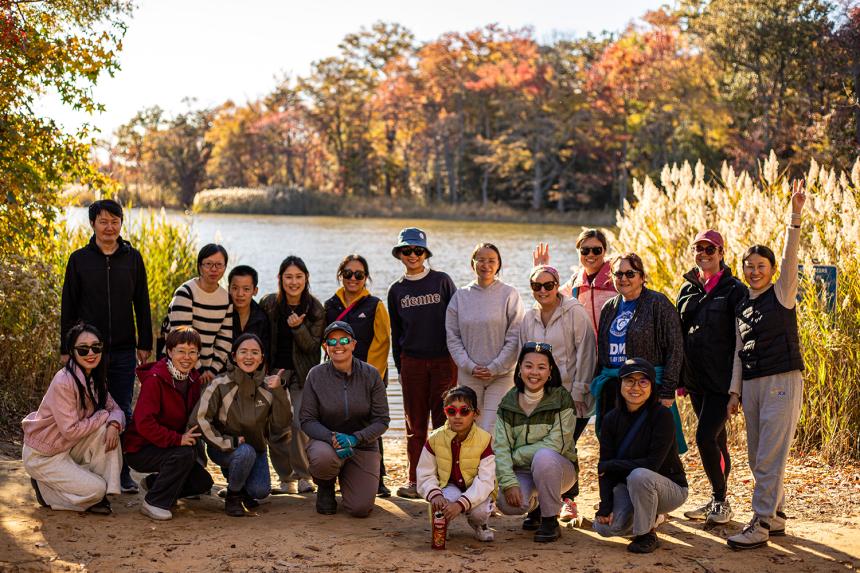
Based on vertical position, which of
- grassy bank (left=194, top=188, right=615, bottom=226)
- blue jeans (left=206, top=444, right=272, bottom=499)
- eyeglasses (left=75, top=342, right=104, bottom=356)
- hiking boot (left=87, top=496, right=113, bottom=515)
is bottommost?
hiking boot (left=87, top=496, right=113, bottom=515)

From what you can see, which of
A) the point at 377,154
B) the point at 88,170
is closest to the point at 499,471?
the point at 88,170

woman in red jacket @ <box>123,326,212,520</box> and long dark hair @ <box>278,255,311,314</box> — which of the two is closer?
woman in red jacket @ <box>123,326,212,520</box>

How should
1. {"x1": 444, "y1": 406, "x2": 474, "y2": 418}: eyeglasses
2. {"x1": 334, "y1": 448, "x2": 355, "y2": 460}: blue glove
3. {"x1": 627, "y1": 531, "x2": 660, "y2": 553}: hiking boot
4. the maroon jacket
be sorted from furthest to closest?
{"x1": 334, "y1": 448, "x2": 355, "y2": 460}: blue glove, the maroon jacket, {"x1": 444, "y1": 406, "x2": 474, "y2": 418}: eyeglasses, {"x1": 627, "y1": 531, "x2": 660, "y2": 553}: hiking boot

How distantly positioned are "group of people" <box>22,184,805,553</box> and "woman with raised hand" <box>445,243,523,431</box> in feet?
0.04

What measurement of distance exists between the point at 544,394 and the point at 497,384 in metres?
0.58

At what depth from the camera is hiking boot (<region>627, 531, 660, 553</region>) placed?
14.0 feet

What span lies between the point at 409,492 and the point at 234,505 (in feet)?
3.52

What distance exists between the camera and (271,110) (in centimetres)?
4881

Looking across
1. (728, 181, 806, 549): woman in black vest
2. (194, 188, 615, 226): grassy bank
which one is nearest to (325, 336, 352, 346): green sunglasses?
(728, 181, 806, 549): woman in black vest

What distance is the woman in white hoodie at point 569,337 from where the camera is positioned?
4.91 meters

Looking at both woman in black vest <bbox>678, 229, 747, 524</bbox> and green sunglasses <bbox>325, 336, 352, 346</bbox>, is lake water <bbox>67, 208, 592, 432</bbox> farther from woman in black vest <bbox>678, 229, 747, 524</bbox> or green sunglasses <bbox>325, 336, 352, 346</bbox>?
woman in black vest <bbox>678, 229, 747, 524</bbox>

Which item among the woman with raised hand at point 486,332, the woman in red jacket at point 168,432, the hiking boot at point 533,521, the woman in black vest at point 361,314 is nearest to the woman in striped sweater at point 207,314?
the woman in red jacket at point 168,432

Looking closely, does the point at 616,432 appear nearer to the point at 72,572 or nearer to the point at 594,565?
the point at 594,565

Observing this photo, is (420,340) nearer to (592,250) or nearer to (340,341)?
(340,341)
